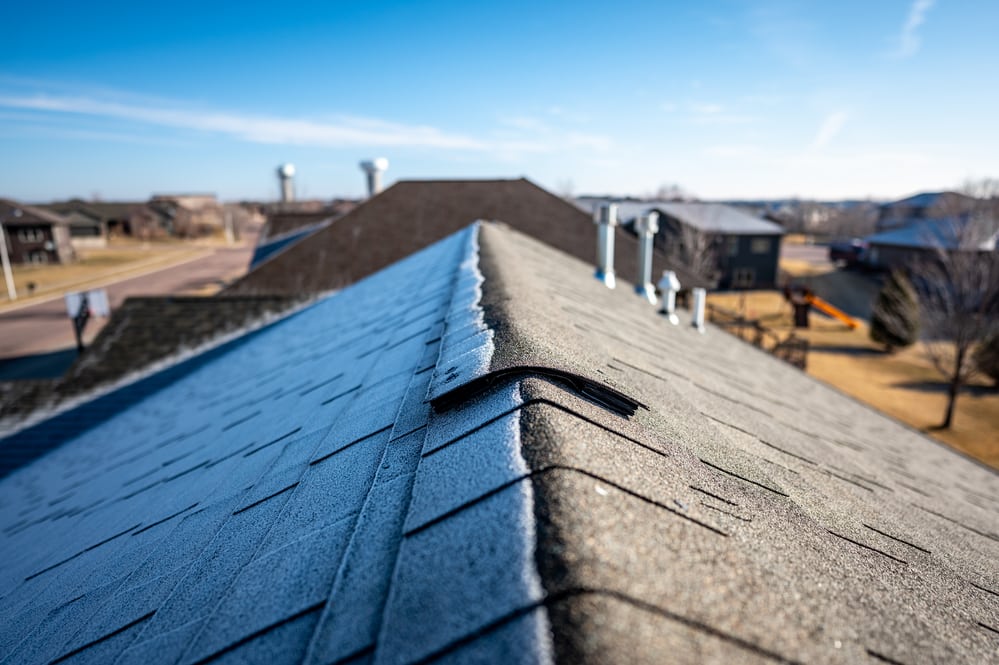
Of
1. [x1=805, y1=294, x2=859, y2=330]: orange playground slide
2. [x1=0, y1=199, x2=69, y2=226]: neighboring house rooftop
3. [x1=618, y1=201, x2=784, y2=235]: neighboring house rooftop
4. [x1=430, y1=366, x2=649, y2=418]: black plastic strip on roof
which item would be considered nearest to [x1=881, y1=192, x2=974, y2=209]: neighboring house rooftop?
[x1=618, y1=201, x2=784, y2=235]: neighboring house rooftop

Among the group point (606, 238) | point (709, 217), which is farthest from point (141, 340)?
point (709, 217)

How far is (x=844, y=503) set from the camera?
119 inches

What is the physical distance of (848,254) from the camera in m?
53.7

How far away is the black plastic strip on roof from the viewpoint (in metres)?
2.20

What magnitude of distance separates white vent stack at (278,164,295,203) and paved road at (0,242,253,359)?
853cm

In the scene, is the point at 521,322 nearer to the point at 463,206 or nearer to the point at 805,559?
the point at 805,559

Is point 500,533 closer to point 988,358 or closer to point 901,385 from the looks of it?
point 901,385

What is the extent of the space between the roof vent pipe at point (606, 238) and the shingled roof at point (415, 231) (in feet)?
26.1

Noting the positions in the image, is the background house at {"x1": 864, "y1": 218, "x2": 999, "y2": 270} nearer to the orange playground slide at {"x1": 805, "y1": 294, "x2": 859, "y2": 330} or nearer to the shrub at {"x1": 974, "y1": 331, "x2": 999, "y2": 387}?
the orange playground slide at {"x1": 805, "y1": 294, "x2": 859, "y2": 330}

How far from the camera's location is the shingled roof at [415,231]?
63.2 ft

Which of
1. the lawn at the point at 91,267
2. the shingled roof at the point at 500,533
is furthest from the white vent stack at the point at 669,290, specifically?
the lawn at the point at 91,267

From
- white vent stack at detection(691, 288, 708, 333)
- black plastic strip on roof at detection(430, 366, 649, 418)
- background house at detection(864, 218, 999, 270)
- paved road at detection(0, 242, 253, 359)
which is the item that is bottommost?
paved road at detection(0, 242, 253, 359)

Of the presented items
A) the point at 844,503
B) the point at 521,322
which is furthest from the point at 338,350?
the point at 844,503

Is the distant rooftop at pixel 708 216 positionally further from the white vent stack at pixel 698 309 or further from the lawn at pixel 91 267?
the lawn at pixel 91 267
